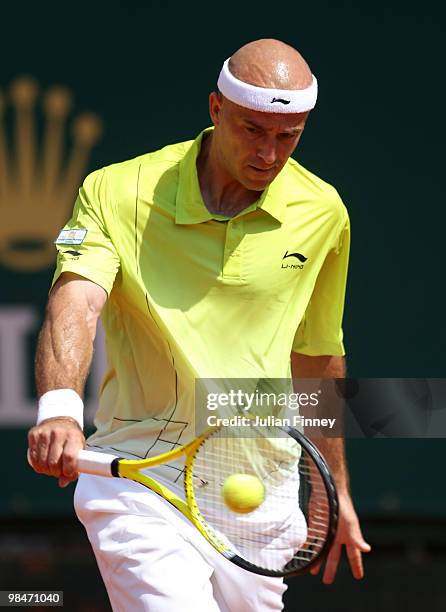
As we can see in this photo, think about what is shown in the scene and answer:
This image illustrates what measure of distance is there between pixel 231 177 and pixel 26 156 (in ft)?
7.96

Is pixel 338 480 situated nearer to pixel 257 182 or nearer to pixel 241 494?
pixel 241 494

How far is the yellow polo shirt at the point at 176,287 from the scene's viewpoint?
3.97 meters

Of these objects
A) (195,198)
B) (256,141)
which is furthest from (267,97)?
(195,198)

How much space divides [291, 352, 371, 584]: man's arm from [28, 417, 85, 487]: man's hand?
1103mm

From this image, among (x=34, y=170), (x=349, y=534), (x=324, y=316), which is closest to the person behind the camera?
(x=349, y=534)

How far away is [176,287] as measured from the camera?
13.1 ft

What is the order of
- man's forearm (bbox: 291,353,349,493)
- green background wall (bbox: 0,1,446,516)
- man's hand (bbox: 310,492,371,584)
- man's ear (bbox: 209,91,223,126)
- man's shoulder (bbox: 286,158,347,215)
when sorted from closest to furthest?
man's ear (bbox: 209,91,223,126)
man's shoulder (bbox: 286,158,347,215)
man's hand (bbox: 310,492,371,584)
man's forearm (bbox: 291,353,349,493)
green background wall (bbox: 0,1,446,516)

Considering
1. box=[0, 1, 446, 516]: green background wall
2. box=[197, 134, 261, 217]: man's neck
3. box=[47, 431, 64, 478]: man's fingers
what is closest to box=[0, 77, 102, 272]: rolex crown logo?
box=[0, 1, 446, 516]: green background wall

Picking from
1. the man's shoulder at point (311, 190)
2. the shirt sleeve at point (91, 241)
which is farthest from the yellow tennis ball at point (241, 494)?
the man's shoulder at point (311, 190)

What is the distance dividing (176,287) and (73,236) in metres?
0.30

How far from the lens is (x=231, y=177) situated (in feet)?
13.3

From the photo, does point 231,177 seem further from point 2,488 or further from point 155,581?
point 2,488

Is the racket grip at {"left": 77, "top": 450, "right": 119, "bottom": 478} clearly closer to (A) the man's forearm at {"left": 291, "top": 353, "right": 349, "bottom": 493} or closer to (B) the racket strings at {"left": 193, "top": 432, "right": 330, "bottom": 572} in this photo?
(B) the racket strings at {"left": 193, "top": 432, "right": 330, "bottom": 572}

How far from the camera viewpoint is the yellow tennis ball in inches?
147
